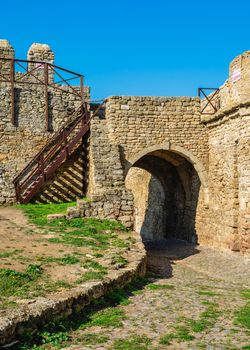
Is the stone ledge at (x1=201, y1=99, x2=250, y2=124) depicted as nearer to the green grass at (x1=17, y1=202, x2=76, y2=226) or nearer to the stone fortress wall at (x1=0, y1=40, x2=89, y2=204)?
the stone fortress wall at (x1=0, y1=40, x2=89, y2=204)

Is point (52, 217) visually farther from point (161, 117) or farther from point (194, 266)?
point (161, 117)

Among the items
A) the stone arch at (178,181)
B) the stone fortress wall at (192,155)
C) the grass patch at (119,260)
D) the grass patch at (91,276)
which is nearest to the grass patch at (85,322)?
the grass patch at (91,276)

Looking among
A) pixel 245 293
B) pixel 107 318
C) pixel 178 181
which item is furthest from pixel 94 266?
pixel 178 181

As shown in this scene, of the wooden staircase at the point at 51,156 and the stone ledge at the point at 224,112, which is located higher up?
the stone ledge at the point at 224,112

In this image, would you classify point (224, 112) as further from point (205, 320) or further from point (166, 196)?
point (205, 320)

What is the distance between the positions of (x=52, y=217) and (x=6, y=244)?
318 cm

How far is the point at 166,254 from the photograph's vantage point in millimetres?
14562

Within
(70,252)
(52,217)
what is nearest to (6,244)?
(70,252)

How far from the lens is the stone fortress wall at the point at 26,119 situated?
16.7 meters

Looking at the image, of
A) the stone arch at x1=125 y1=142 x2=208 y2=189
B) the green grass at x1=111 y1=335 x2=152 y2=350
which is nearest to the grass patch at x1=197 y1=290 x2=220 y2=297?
the green grass at x1=111 y1=335 x2=152 y2=350

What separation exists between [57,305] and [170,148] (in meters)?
10.9

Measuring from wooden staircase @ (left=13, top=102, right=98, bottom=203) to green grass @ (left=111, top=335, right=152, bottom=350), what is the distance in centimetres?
1099

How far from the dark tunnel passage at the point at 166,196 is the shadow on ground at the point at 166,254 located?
0.77m

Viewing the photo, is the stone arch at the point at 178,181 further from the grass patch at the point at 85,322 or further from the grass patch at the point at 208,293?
the grass patch at the point at 85,322
